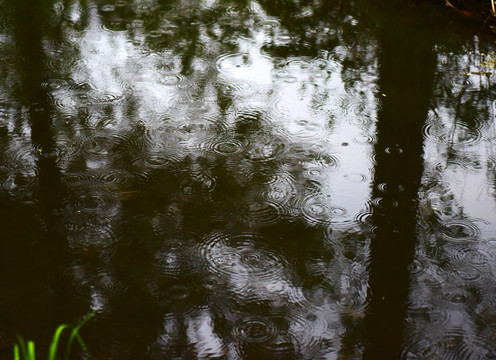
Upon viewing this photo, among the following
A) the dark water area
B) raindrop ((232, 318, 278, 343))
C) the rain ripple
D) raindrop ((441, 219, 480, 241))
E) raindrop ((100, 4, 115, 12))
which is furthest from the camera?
raindrop ((100, 4, 115, 12))

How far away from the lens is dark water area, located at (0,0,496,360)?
3.45m

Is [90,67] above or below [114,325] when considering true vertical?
above

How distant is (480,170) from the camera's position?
500cm

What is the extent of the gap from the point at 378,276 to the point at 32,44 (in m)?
4.90

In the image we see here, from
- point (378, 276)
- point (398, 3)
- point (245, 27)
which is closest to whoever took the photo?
point (378, 276)

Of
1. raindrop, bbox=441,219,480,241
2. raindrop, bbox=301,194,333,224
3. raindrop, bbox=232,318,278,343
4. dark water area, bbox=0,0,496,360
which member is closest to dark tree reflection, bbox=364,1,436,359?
dark water area, bbox=0,0,496,360

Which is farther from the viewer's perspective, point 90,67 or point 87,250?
point 90,67

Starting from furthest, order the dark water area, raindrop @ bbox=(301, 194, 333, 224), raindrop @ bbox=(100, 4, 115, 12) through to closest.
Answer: raindrop @ bbox=(100, 4, 115, 12) → raindrop @ bbox=(301, 194, 333, 224) → the dark water area

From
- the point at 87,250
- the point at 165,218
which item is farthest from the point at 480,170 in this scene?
the point at 87,250

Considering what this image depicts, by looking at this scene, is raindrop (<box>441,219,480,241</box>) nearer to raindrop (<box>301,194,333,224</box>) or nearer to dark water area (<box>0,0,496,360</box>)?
dark water area (<box>0,0,496,360</box>)

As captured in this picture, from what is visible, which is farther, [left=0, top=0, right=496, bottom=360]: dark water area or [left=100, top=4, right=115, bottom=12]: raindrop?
[left=100, top=4, right=115, bottom=12]: raindrop

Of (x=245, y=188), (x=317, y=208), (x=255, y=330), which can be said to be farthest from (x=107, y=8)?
(x=255, y=330)

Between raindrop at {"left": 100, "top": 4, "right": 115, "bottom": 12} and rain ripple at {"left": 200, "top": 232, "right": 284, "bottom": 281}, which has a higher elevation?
raindrop at {"left": 100, "top": 4, "right": 115, "bottom": 12}

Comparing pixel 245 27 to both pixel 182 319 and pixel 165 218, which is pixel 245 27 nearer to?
pixel 165 218
